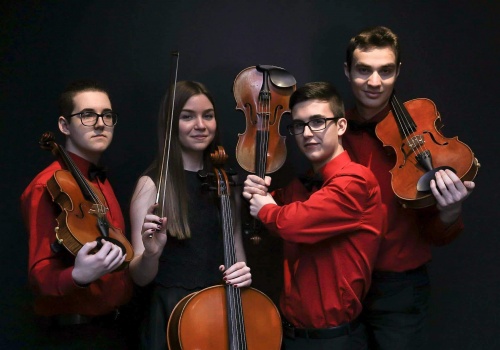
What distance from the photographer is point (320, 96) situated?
7.27ft

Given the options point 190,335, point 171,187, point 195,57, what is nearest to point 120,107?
point 195,57

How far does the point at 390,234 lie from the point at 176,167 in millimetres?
936

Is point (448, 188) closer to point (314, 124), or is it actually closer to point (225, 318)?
point (314, 124)

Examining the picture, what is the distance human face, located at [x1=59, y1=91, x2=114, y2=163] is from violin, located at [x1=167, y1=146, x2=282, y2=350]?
20.1 inches

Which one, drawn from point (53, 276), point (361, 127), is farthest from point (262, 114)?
point (53, 276)

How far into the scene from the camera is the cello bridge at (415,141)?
2.11m

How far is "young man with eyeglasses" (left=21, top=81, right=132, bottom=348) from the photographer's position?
1.88 m

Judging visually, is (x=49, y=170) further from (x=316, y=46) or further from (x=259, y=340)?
(x=316, y=46)

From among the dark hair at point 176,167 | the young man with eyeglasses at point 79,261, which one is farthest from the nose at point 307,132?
the young man with eyeglasses at point 79,261

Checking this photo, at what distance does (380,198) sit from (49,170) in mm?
1286

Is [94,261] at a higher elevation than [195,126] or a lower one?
lower

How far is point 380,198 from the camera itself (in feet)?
7.20

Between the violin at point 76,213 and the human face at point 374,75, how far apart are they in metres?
1.17

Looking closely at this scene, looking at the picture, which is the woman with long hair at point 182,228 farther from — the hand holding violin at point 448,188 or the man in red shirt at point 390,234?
the hand holding violin at point 448,188
